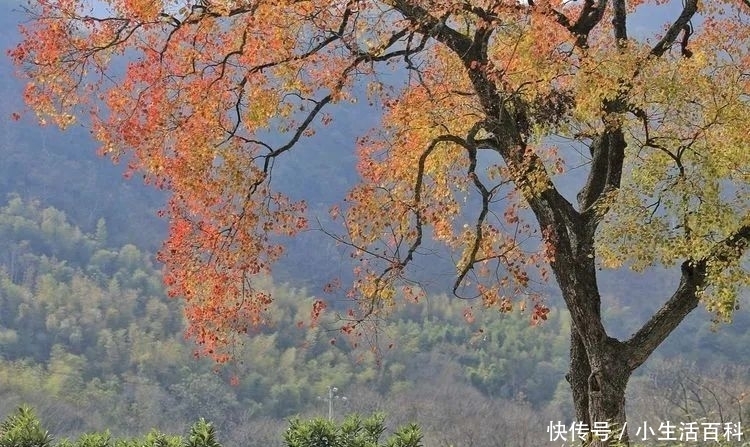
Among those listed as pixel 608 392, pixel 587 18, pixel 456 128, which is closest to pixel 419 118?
pixel 456 128

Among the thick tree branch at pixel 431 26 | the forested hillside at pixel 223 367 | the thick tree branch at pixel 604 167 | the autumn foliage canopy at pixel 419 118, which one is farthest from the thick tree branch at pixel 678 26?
the forested hillside at pixel 223 367

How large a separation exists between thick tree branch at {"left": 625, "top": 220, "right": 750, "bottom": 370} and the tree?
0.04 ft

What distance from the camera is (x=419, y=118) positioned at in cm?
532

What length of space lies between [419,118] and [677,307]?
188 cm

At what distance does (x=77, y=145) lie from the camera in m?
51.1

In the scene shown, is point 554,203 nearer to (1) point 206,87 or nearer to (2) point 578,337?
(2) point 578,337

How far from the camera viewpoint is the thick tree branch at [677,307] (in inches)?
196

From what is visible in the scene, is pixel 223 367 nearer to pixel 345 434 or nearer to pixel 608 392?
pixel 345 434

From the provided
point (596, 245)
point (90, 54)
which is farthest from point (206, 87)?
point (596, 245)

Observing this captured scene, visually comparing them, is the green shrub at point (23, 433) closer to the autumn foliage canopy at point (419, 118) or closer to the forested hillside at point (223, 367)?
the autumn foliage canopy at point (419, 118)

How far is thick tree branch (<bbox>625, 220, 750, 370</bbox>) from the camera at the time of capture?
497cm

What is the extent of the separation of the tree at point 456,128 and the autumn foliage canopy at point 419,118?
2cm

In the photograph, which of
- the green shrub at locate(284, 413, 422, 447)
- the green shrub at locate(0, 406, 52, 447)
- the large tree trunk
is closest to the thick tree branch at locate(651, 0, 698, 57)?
the large tree trunk

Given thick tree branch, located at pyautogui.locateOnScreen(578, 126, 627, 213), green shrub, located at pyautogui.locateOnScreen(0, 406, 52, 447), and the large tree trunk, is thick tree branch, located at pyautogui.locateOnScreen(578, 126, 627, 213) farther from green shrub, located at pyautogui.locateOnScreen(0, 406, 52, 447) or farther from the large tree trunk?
green shrub, located at pyautogui.locateOnScreen(0, 406, 52, 447)
